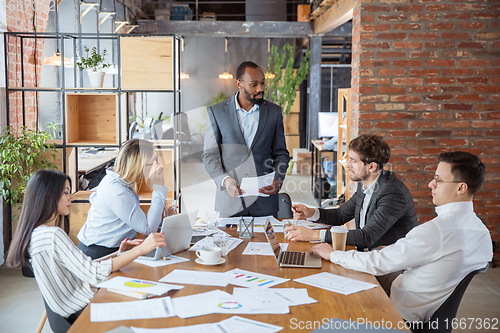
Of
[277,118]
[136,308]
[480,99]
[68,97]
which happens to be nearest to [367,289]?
[136,308]

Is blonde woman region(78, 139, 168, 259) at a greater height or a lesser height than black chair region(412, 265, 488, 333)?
A: greater

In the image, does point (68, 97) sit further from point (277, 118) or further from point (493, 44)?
point (493, 44)

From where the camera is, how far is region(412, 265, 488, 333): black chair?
1844 mm

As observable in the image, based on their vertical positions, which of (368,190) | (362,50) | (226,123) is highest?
(362,50)

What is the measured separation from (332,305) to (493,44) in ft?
11.2

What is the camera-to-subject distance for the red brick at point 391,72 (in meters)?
4.09

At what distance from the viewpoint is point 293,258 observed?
2119 mm

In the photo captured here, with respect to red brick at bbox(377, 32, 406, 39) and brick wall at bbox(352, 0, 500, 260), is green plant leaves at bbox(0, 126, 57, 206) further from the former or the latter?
red brick at bbox(377, 32, 406, 39)

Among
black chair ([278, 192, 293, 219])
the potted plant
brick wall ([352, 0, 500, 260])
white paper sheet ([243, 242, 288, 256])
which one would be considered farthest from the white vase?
white paper sheet ([243, 242, 288, 256])

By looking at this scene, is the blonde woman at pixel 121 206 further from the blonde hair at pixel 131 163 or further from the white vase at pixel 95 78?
the white vase at pixel 95 78

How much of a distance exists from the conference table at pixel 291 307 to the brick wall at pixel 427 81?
7.66 ft

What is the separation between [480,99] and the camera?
13.6 feet

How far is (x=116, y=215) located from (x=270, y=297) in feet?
4.45

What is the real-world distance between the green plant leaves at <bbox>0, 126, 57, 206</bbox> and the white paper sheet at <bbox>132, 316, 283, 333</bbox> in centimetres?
305
